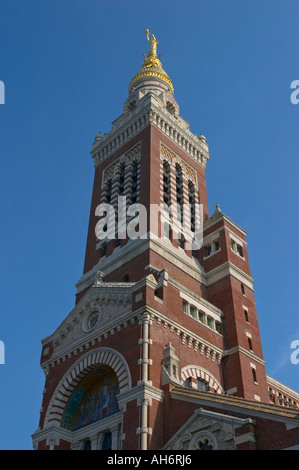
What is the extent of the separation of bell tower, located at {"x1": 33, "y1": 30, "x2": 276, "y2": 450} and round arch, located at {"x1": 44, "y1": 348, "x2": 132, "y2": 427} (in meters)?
0.06

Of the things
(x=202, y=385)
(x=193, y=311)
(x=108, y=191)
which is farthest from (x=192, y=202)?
(x=202, y=385)

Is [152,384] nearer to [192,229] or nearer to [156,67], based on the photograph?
[192,229]

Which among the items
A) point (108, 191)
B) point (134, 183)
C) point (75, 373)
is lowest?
point (75, 373)

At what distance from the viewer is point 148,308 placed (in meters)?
31.2

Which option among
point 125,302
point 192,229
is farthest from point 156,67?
point 125,302

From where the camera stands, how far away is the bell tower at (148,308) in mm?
30203

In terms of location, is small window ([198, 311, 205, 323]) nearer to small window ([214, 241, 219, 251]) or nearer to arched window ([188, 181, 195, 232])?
small window ([214, 241, 219, 251])

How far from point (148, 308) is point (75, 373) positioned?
6.69 metres

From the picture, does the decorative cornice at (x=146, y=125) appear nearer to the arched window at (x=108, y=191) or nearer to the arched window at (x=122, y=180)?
the arched window at (x=122, y=180)

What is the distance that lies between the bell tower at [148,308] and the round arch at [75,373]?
63 mm

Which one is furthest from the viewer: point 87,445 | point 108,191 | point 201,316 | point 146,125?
point 108,191

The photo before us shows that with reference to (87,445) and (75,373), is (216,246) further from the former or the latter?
(87,445)

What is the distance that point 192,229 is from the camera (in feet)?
150

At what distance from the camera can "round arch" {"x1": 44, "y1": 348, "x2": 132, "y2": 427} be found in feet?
104
